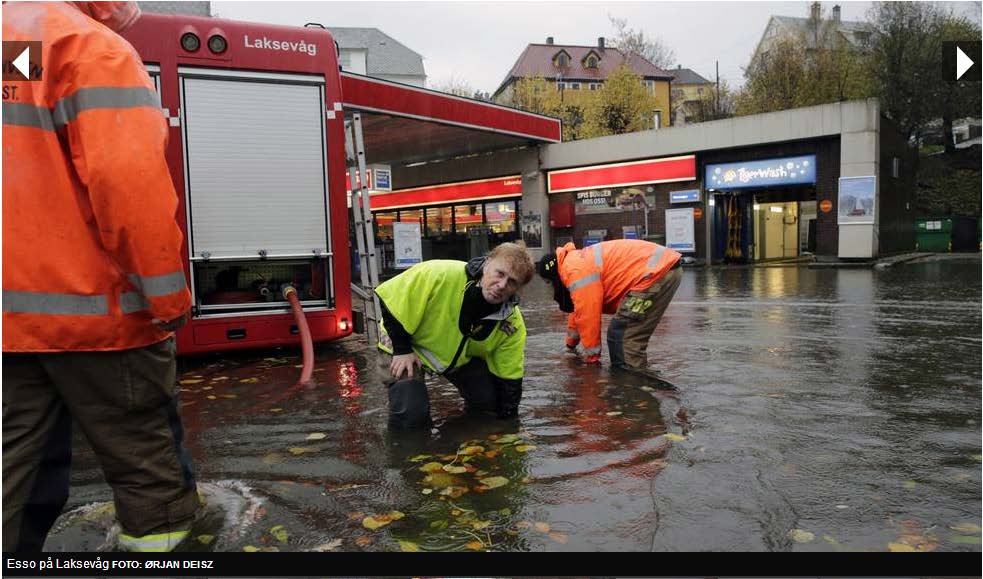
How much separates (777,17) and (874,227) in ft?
136

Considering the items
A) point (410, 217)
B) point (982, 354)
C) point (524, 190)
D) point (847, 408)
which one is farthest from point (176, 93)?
point (410, 217)

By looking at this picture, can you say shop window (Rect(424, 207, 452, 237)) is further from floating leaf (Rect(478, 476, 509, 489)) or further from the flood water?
floating leaf (Rect(478, 476, 509, 489))

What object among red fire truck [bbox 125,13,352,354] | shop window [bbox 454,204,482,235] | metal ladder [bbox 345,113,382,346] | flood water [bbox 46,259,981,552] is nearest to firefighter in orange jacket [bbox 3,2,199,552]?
flood water [bbox 46,259,981,552]

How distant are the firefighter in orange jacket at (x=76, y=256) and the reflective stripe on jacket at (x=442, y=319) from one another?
1.60 metres

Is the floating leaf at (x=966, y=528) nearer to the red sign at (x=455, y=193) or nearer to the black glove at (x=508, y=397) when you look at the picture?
the black glove at (x=508, y=397)

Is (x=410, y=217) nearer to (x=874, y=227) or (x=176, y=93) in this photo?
(x=874, y=227)

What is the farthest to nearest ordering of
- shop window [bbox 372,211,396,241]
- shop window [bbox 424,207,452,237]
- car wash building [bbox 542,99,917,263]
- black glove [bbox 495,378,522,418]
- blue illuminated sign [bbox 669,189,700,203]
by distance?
1. shop window [bbox 424,207,452,237]
2. shop window [bbox 372,211,396,241]
3. blue illuminated sign [bbox 669,189,700,203]
4. car wash building [bbox 542,99,917,263]
5. black glove [bbox 495,378,522,418]

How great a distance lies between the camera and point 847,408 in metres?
4.70

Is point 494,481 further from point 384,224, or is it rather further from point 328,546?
point 384,224

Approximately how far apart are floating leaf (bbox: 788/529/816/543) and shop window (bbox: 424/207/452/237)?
1073 inches

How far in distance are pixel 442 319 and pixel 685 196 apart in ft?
68.6

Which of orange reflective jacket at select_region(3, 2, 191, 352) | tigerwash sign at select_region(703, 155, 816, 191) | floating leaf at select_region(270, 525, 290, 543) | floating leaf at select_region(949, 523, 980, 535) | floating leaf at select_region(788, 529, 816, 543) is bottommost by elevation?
floating leaf at select_region(949, 523, 980, 535)

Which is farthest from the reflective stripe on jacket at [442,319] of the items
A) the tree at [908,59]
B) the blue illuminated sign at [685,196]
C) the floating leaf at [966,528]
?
the tree at [908,59]

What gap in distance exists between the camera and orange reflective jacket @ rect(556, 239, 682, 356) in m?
5.47
